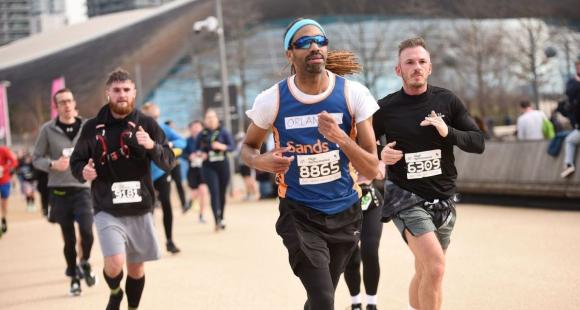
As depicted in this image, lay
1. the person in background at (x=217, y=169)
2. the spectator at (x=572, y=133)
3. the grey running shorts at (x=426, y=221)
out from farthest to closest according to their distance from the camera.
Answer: the person in background at (x=217, y=169)
the spectator at (x=572, y=133)
the grey running shorts at (x=426, y=221)

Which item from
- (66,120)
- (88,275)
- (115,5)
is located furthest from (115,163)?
(115,5)

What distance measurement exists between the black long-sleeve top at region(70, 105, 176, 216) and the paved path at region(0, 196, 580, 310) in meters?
1.63

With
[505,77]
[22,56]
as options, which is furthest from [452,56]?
[22,56]

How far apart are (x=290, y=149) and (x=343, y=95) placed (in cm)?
42

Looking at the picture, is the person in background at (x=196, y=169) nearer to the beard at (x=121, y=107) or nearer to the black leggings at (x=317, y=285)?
the beard at (x=121, y=107)

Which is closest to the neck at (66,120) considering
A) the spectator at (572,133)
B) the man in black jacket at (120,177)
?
the man in black jacket at (120,177)

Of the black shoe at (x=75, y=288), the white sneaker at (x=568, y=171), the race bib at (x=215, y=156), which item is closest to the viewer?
the black shoe at (x=75, y=288)

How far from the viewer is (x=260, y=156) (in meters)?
4.73

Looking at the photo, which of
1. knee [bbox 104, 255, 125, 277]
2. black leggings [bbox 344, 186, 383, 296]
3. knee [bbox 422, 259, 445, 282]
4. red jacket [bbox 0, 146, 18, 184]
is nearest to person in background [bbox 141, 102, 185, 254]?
red jacket [bbox 0, 146, 18, 184]

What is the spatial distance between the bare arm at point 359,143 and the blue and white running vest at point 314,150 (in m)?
0.10

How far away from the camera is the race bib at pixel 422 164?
5.77m

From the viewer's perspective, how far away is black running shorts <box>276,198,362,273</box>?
4785mm

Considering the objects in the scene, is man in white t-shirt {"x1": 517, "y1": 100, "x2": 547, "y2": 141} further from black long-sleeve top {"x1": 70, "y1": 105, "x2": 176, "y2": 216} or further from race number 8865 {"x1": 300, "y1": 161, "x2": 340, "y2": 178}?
race number 8865 {"x1": 300, "y1": 161, "x2": 340, "y2": 178}

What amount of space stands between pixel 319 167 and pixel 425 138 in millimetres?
1286
